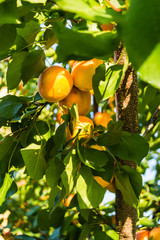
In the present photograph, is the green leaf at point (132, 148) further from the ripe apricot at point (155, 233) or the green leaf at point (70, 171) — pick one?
the ripe apricot at point (155, 233)

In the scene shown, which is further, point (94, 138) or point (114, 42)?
point (94, 138)

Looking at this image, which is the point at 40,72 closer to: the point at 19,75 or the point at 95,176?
the point at 19,75

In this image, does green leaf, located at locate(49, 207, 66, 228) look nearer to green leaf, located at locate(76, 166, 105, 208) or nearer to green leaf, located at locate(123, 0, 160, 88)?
green leaf, located at locate(76, 166, 105, 208)

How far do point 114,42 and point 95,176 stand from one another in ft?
1.49

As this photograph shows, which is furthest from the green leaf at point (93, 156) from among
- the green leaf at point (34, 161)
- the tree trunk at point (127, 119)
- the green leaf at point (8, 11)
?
the green leaf at point (8, 11)

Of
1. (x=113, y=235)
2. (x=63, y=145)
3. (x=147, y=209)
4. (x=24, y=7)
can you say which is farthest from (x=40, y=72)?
(x=147, y=209)

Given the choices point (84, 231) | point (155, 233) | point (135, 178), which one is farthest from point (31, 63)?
point (155, 233)

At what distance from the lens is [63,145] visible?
2.50 feet

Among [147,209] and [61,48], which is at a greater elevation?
[61,48]

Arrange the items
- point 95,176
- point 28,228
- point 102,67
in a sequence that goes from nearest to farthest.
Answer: point 102,67, point 95,176, point 28,228

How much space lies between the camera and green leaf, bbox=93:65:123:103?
0.69 metres

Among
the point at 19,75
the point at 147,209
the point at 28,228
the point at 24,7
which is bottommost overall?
the point at 28,228

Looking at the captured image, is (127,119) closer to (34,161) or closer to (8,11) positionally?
(34,161)

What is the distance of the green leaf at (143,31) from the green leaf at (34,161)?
0.51 metres
